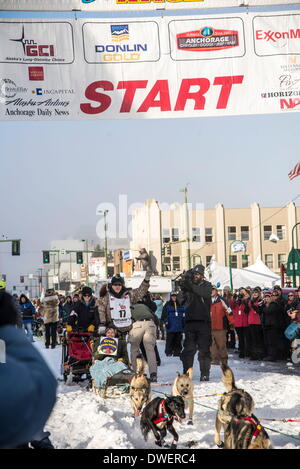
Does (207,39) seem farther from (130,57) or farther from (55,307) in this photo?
(55,307)

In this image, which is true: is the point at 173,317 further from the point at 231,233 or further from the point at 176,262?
the point at 231,233

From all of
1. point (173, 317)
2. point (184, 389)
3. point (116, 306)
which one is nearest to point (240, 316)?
point (173, 317)

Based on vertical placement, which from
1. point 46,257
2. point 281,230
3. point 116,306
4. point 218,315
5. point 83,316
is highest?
point 281,230

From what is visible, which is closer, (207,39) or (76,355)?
(207,39)

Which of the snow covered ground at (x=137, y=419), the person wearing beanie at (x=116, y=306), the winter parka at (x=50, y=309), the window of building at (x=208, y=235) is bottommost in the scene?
the snow covered ground at (x=137, y=419)

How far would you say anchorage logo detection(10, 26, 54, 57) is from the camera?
8508 millimetres

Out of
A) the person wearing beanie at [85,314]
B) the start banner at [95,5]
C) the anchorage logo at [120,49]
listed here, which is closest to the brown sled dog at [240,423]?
the anchorage logo at [120,49]

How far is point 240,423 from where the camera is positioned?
4.65m

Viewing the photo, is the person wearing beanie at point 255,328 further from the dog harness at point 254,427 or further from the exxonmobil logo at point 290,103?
the dog harness at point 254,427

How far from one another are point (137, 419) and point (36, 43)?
4.74 meters

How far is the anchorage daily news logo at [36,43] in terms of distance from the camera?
8.51 metres

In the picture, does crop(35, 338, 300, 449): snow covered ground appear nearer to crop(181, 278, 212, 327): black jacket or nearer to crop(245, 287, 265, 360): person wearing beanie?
crop(181, 278, 212, 327): black jacket

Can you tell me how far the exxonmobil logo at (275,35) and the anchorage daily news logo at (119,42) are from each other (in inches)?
52.3

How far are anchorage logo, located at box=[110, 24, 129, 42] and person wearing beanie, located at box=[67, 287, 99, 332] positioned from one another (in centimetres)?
402
